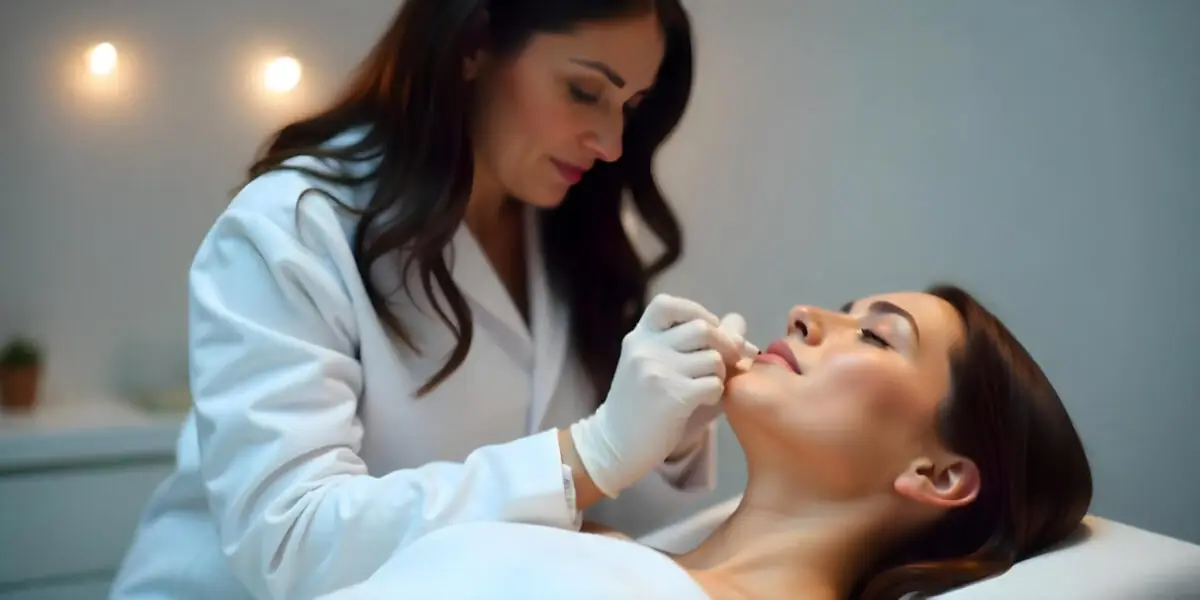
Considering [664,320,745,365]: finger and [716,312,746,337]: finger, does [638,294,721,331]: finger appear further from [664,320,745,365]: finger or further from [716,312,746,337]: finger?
[716,312,746,337]: finger

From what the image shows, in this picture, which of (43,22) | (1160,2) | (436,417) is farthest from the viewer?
(1160,2)

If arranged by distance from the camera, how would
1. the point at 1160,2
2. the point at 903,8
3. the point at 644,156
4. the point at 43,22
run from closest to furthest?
the point at 644,156, the point at 43,22, the point at 1160,2, the point at 903,8

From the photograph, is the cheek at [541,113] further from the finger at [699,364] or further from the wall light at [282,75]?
the wall light at [282,75]

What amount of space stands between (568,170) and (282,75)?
1.13 m

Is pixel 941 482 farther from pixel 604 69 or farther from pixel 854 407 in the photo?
pixel 604 69

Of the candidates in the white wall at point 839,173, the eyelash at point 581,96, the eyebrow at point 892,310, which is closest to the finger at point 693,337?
the eyebrow at point 892,310

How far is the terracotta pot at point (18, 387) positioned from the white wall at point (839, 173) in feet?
0.32

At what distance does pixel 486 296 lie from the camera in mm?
1323

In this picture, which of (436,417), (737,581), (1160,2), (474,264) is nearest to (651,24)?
(474,264)

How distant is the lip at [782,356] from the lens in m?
1.17

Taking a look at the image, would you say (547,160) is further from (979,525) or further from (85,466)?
(85,466)

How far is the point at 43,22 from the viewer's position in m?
1.98

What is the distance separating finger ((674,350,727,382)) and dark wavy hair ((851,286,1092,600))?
0.29 meters

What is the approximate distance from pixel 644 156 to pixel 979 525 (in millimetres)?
693
